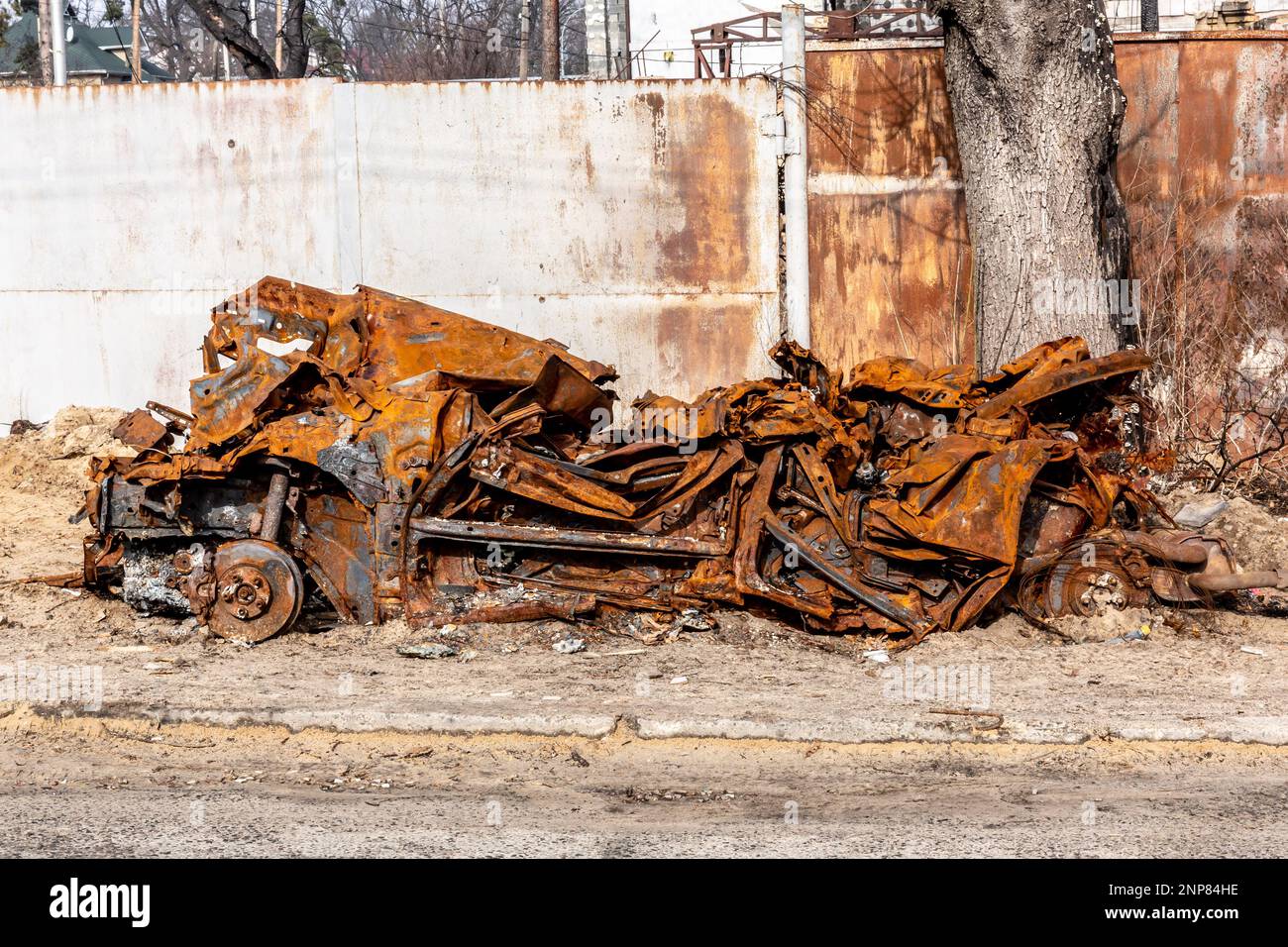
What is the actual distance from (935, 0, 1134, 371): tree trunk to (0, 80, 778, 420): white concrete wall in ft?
5.44

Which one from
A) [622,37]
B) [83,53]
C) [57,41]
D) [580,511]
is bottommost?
[580,511]

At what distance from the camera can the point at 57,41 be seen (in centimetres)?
1681

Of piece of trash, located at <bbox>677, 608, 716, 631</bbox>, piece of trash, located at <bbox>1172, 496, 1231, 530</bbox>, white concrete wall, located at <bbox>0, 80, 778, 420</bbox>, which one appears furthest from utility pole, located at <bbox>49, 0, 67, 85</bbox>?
piece of trash, located at <bbox>1172, 496, 1231, 530</bbox>

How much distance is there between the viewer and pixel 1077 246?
8.99 m

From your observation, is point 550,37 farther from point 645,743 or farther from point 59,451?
point 645,743

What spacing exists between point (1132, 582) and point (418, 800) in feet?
12.9

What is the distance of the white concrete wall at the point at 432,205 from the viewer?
32.5 feet

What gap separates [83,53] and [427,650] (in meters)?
40.4

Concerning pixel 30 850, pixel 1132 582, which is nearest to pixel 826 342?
pixel 1132 582

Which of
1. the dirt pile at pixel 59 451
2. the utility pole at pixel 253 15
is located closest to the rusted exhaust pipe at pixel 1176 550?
the dirt pile at pixel 59 451

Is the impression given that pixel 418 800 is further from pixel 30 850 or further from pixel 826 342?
pixel 826 342

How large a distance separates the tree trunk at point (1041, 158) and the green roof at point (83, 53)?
34.9m

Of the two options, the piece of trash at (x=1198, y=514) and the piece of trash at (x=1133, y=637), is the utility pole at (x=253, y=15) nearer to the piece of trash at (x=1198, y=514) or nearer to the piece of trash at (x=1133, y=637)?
the piece of trash at (x=1198, y=514)

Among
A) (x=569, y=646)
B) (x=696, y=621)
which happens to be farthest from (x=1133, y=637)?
(x=569, y=646)
